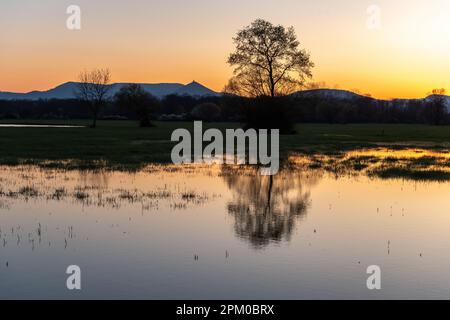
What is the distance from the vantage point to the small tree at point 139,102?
103m

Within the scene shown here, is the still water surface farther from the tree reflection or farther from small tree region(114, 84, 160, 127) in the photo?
small tree region(114, 84, 160, 127)

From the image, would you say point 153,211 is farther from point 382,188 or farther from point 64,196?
point 382,188

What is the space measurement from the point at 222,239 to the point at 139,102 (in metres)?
95.4

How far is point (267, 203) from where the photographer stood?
17.9 metres

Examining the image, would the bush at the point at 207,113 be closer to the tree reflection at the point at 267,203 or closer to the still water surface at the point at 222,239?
the tree reflection at the point at 267,203

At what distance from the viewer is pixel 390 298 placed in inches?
350

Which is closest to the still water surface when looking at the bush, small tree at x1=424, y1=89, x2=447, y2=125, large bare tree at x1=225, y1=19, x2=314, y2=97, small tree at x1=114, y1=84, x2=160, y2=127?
large bare tree at x1=225, y1=19, x2=314, y2=97

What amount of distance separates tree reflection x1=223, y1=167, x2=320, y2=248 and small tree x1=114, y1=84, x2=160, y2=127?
77558mm

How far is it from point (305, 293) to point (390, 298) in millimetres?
1507

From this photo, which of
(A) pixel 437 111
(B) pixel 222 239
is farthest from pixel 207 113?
(B) pixel 222 239

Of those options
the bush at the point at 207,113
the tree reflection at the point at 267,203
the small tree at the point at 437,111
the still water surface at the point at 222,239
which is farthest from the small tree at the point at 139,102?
the small tree at the point at 437,111

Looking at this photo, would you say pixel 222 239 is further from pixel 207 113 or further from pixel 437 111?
pixel 437 111

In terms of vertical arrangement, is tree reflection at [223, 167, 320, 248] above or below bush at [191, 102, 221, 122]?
below

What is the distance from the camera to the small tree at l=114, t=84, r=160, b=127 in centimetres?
10294
